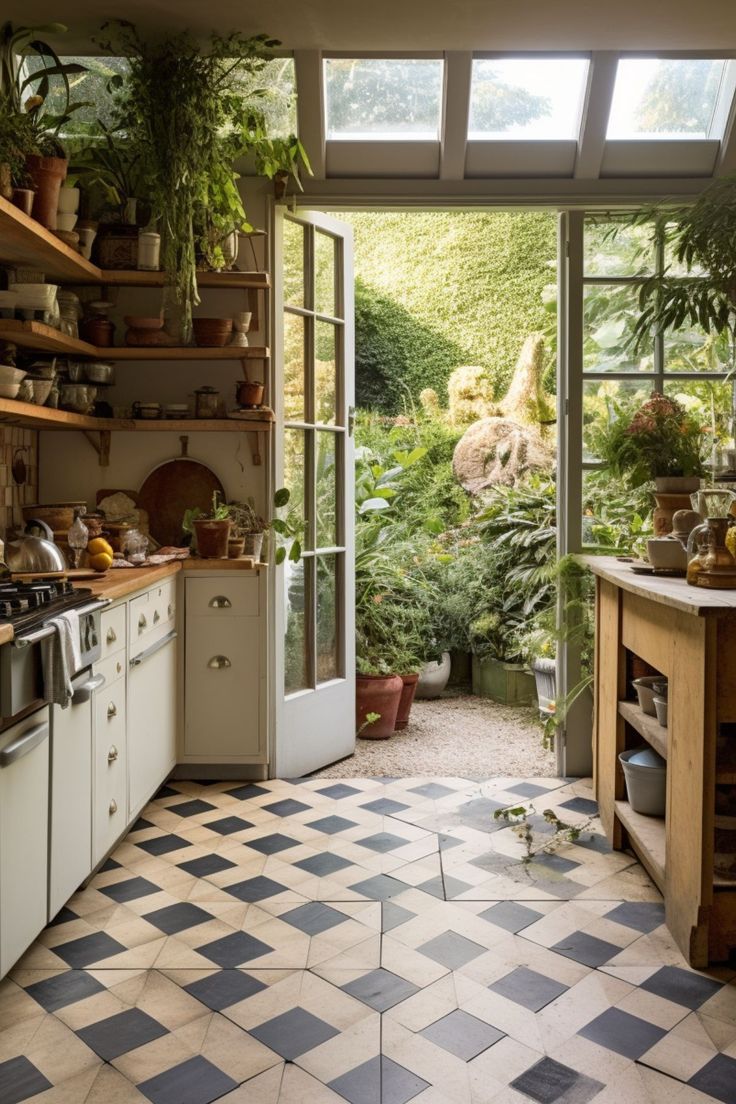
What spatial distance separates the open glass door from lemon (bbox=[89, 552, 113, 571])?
2.98ft

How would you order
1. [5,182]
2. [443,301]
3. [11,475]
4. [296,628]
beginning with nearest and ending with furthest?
[5,182], [11,475], [296,628], [443,301]

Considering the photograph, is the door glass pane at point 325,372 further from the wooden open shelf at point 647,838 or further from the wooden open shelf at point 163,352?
the wooden open shelf at point 647,838

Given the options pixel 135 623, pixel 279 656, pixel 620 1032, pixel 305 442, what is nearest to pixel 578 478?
pixel 305 442

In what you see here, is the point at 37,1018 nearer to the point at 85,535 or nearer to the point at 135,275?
the point at 85,535

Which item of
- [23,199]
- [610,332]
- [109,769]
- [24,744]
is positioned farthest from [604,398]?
[24,744]

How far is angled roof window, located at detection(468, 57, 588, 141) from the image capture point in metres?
4.04

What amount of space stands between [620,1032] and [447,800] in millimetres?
1784

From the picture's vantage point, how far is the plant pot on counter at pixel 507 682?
6.26 m

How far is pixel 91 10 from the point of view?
360 cm

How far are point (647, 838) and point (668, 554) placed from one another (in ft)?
2.88

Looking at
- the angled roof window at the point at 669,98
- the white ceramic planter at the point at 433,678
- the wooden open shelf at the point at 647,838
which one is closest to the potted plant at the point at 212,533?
the wooden open shelf at the point at 647,838

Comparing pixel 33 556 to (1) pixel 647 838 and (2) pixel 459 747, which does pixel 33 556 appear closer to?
(1) pixel 647 838

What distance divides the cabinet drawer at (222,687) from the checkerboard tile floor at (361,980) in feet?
1.70

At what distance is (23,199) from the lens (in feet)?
10.3
